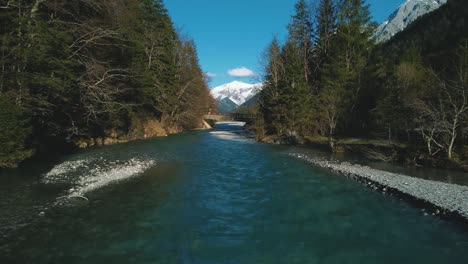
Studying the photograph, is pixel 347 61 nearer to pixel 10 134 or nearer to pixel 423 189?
pixel 423 189

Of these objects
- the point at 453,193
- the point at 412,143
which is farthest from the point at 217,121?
the point at 453,193

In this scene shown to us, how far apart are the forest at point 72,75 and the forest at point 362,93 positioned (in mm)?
15580

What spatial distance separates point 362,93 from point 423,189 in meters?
23.3

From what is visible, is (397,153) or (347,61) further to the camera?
(347,61)

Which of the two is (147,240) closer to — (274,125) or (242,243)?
(242,243)

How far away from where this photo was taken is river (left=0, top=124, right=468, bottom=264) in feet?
22.7

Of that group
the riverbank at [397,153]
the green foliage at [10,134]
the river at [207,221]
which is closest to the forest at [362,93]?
the riverbank at [397,153]

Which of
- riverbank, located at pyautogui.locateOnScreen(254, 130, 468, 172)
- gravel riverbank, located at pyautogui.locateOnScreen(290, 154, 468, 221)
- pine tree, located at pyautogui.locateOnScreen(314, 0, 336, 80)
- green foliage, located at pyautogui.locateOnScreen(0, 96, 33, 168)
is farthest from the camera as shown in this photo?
pine tree, located at pyautogui.locateOnScreen(314, 0, 336, 80)

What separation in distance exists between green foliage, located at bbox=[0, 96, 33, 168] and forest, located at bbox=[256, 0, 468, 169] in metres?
22.2

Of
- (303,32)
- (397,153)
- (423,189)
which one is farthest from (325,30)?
(423,189)

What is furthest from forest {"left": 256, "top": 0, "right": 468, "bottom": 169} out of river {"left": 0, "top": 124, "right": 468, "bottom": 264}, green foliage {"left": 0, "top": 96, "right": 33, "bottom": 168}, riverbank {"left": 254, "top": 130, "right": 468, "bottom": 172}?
green foliage {"left": 0, "top": 96, "right": 33, "bottom": 168}

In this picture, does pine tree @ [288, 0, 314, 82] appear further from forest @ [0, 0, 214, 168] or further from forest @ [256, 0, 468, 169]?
forest @ [0, 0, 214, 168]

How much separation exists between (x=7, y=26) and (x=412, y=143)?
89.4 feet

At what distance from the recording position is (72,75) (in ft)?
58.3
